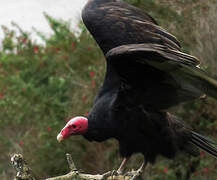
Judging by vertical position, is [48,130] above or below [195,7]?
below

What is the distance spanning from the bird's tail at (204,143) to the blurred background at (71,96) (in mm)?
1293

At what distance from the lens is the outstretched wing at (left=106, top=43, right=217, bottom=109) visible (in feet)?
11.9

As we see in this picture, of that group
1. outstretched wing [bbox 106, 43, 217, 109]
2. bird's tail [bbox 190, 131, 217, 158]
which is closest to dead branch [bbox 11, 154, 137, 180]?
outstretched wing [bbox 106, 43, 217, 109]

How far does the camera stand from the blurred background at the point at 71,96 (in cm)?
671

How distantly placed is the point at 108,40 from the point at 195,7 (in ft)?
8.19

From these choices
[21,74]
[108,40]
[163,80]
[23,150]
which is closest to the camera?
[163,80]

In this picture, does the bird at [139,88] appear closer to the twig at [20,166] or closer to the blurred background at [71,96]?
the twig at [20,166]

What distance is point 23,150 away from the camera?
25.6 ft

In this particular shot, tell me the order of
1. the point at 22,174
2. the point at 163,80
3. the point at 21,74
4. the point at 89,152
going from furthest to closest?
the point at 21,74 → the point at 89,152 → the point at 163,80 → the point at 22,174

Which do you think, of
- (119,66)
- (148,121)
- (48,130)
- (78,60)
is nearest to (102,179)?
(148,121)

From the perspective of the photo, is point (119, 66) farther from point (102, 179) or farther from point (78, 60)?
point (78, 60)

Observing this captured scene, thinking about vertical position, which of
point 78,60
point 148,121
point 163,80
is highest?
point 163,80

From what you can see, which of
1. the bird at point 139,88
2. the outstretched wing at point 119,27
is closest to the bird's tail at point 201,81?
the bird at point 139,88

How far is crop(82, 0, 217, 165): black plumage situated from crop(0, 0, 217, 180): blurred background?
5.29 ft
